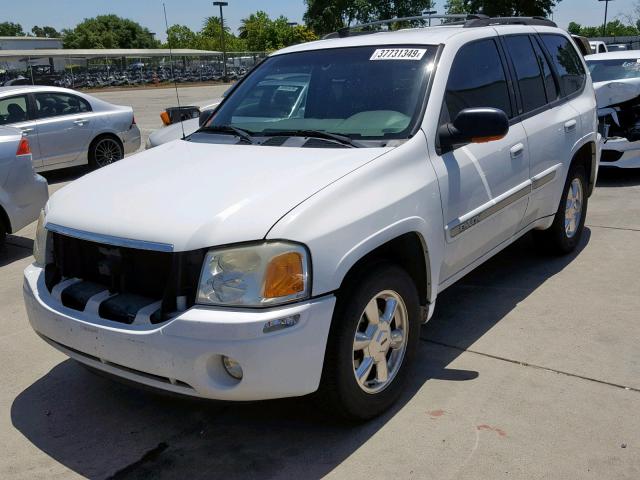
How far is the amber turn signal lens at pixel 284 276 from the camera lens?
270 centimetres

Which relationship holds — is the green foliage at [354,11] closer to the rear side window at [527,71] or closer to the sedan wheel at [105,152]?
the sedan wheel at [105,152]

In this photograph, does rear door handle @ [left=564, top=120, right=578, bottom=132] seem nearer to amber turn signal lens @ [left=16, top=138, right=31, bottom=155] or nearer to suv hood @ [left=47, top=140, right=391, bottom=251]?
suv hood @ [left=47, top=140, right=391, bottom=251]

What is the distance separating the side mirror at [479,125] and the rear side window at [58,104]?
8.22m

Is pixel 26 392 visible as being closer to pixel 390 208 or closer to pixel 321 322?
pixel 321 322

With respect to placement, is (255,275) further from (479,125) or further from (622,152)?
(622,152)

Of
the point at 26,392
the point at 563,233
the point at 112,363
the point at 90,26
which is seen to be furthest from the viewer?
the point at 90,26

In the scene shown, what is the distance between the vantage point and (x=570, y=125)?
512 cm

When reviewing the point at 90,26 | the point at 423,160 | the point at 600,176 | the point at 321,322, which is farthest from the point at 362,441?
the point at 90,26

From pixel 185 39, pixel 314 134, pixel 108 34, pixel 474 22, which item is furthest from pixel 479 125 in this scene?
pixel 108 34

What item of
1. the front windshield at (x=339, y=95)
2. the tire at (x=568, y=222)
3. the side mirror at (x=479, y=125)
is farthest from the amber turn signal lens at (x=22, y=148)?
the tire at (x=568, y=222)

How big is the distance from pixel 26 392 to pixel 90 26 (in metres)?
114

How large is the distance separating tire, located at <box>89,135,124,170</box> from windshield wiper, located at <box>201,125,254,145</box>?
6.97m

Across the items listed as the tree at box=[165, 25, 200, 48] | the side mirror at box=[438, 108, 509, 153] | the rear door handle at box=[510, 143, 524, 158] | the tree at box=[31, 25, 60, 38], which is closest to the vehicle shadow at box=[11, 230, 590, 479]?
the rear door handle at box=[510, 143, 524, 158]

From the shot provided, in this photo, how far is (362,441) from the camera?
312 centimetres
